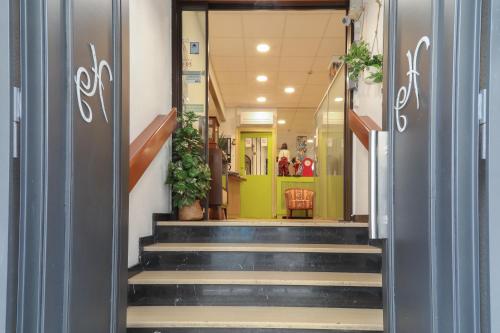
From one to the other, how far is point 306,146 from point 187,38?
9614 millimetres

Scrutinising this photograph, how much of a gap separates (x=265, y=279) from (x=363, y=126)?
1568 millimetres

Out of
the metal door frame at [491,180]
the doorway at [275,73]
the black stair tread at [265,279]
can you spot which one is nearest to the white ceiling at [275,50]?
the doorway at [275,73]

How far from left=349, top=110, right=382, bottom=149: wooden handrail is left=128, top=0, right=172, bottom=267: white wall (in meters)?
1.81

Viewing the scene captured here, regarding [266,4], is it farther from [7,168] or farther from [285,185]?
[285,185]

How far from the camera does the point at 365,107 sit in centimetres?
375

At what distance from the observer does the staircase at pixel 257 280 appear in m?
2.25

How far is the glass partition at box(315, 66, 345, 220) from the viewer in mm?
4371

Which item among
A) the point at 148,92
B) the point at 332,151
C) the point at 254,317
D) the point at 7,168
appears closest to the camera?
the point at 7,168

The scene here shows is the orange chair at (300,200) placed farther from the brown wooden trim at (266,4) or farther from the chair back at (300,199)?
the brown wooden trim at (266,4)

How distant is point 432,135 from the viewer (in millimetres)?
1007

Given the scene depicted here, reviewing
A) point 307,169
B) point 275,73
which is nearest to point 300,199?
point 307,169

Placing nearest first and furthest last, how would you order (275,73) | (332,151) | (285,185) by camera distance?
(332,151) < (275,73) < (285,185)

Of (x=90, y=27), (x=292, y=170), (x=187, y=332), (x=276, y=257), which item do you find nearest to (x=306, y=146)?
(x=292, y=170)

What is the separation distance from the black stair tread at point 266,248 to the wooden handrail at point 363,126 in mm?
862
